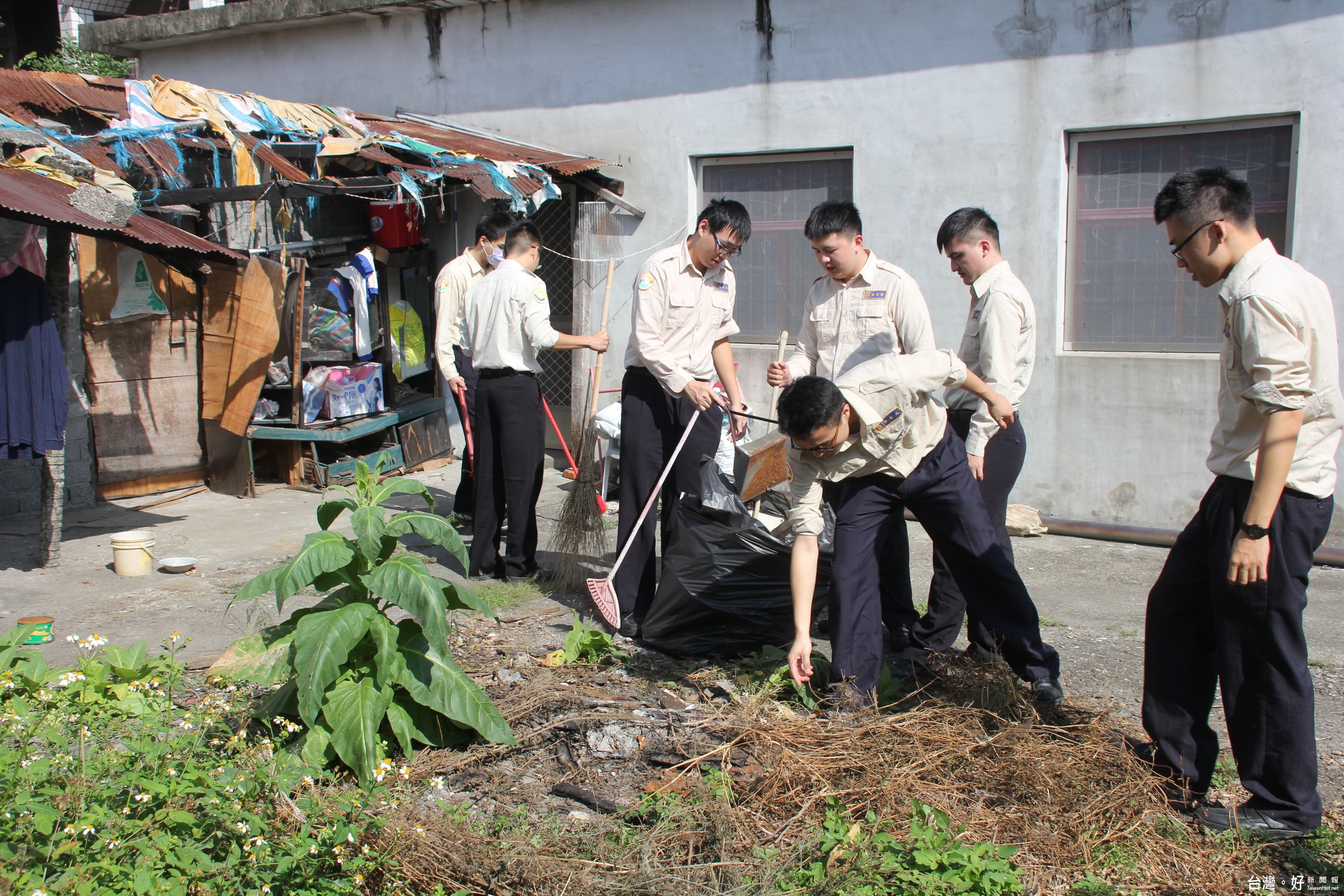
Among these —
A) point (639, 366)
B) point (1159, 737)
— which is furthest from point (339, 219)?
point (1159, 737)

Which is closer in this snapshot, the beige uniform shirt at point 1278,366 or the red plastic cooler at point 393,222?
the beige uniform shirt at point 1278,366

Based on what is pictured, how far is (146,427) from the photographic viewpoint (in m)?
7.21

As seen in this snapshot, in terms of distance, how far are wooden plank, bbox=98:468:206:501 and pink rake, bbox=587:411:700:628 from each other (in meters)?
4.41

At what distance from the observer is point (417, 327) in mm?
8578

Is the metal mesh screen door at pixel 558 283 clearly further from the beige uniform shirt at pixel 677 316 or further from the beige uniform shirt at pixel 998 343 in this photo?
the beige uniform shirt at pixel 998 343

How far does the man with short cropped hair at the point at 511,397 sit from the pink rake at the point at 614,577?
2.99 feet

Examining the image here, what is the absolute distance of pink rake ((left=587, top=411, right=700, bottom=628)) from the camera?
4.43 m

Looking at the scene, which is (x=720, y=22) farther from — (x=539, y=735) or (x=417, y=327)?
(x=539, y=735)

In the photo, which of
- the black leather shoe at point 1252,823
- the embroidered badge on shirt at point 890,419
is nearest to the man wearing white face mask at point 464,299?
the embroidered badge on shirt at point 890,419

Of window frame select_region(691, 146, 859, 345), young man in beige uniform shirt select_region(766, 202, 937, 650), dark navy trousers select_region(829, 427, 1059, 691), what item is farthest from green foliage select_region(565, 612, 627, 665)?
window frame select_region(691, 146, 859, 345)

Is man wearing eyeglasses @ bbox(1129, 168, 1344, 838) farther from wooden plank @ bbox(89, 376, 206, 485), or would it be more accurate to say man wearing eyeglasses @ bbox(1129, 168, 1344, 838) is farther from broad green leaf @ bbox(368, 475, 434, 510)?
wooden plank @ bbox(89, 376, 206, 485)

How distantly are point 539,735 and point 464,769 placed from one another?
1.01ft

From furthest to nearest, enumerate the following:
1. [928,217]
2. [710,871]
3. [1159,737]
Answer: [928,217]
[1159,737]
[710,871]

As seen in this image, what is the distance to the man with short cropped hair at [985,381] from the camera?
157 inches
